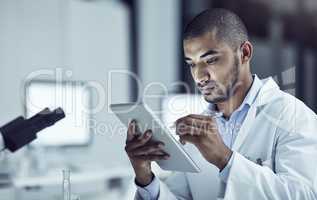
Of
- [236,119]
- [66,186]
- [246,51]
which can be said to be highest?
[246,51]

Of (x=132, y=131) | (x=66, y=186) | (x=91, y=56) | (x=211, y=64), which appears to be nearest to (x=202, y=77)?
(x=211, y=64)

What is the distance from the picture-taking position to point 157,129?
701mm

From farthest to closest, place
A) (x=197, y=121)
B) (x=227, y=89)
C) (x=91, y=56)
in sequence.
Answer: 1. (x=91, y=56)
2. (x=227, y=89)
3. (x=197, y=121)

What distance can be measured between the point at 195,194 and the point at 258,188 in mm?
169

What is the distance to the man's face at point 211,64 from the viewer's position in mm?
721

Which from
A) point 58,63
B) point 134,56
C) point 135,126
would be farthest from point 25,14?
point 135,126

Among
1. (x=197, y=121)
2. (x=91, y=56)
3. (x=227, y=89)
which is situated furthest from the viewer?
(x=91, y=56)

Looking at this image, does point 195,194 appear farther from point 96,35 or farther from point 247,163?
point 96,35

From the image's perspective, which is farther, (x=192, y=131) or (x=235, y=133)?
(x=235, y=133)

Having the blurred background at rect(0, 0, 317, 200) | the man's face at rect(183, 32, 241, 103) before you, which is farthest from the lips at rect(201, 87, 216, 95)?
the blurred background at rect(0, 0, 317, 200)

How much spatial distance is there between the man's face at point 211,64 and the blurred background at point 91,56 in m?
0.67

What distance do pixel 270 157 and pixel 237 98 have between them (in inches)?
4.5

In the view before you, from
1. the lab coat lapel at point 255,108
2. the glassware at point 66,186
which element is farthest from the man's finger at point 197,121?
the glassware at point 66,186

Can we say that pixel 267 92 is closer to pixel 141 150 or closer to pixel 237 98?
pixel 237 98
